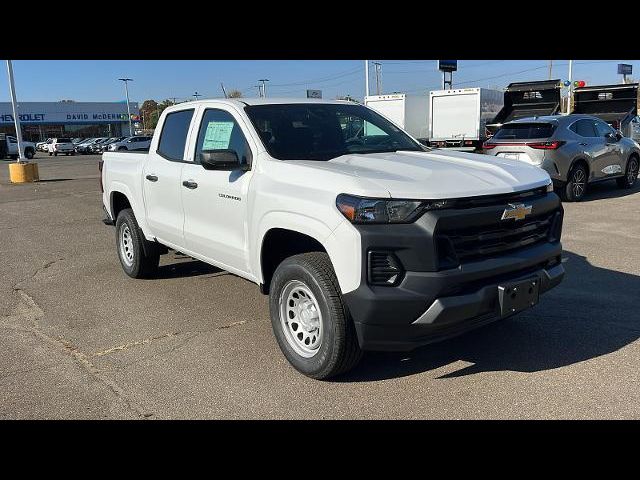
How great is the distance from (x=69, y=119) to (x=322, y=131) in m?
77.7

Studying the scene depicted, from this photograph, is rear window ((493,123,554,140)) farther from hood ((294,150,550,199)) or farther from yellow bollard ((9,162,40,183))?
yellow bollard ((9,162,40,183))

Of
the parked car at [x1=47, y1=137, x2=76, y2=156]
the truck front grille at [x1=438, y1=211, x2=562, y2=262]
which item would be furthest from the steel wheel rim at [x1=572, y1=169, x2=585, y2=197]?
the parked car at [x1=47, y1=137, x2=76, y2=156]

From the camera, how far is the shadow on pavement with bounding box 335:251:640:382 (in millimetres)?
4043

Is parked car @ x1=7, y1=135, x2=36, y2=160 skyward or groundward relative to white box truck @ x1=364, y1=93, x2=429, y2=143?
groundward

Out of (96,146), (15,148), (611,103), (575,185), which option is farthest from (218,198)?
(96,146)

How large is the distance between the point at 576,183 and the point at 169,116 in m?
8.76

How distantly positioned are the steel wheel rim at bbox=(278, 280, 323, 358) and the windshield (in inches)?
41.6

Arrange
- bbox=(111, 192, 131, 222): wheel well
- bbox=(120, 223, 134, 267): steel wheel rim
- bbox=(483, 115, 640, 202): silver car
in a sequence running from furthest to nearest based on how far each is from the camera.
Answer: bbox=(483, 115, 640, 202): silver car < bbox=(111, 192, 131, 222): wheel well < bbox=(120, 223, 134, 267): steel wheel rim

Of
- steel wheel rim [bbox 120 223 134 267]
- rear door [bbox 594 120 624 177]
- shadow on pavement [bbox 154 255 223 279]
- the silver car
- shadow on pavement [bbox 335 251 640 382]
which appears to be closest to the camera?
shadow on pavement [bbox 335 251 640 382]

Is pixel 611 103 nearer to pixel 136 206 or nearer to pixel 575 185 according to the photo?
pixel 575 185

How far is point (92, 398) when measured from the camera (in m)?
3.72
